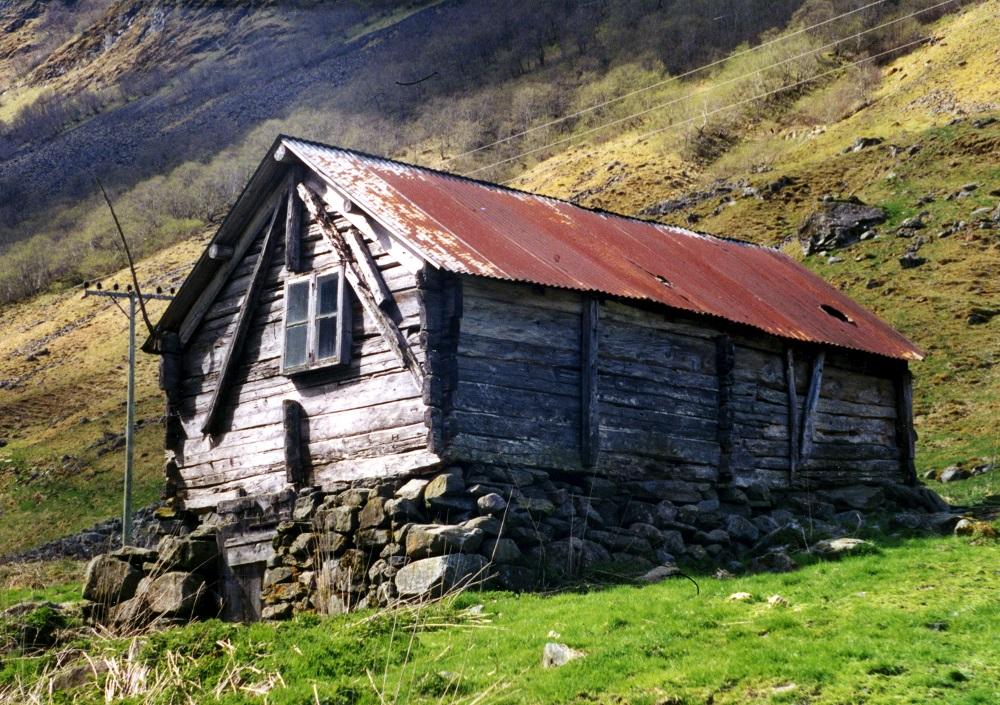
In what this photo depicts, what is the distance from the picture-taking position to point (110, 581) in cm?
1570

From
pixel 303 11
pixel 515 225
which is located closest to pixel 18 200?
pixel 303 11

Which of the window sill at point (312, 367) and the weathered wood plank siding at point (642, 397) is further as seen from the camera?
the window sill at point (312, 367)

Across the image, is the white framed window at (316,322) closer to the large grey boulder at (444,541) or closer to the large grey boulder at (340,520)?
the large grey boulder at (340,520)

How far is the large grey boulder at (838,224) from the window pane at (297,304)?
2752cm

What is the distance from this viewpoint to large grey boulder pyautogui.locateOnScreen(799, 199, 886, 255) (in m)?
40.7

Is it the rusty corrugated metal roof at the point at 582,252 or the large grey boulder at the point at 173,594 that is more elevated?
the rusty corrugated metal roof at the point at 582,252

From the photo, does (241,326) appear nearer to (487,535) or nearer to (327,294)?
(327,294)

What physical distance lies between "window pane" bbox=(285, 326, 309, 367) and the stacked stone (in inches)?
110

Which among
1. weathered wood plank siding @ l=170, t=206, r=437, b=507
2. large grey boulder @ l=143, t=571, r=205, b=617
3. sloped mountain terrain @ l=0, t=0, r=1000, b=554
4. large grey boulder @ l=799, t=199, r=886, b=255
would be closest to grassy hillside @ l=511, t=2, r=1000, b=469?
sloped mountain terrain @ l=0, t=0, r=1000, b=554

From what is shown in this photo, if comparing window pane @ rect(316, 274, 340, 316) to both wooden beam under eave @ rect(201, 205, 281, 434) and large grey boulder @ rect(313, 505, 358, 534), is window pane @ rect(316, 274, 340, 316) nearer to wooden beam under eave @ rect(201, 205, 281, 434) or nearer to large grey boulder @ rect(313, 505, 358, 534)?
wooden beam under eave @ rect(201, 205, 281, 434)

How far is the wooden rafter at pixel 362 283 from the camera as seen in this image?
50.5 feet

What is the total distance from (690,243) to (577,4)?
2999 inches

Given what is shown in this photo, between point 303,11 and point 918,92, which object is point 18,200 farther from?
point 918,92

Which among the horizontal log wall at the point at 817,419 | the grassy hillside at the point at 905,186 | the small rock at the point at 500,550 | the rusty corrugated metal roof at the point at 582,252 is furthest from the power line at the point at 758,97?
the small rock at the point at 500,550
